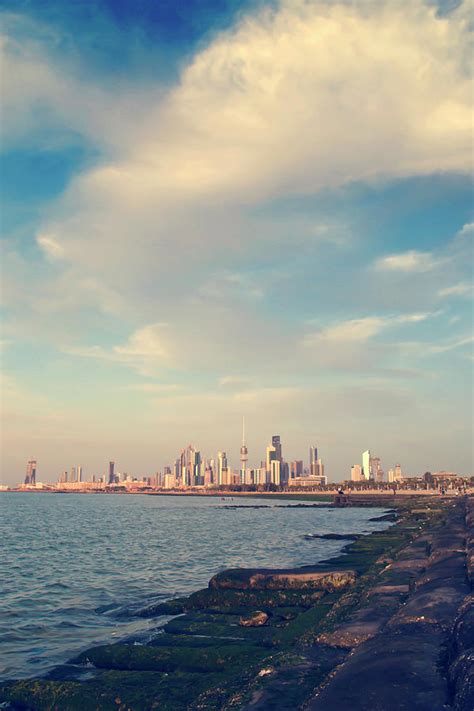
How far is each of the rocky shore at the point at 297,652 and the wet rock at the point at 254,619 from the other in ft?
0.14

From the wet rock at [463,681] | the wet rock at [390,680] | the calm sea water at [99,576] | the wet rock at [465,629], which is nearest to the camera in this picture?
the wet rock at [463,681]

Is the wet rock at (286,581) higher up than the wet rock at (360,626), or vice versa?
the wet rock at (360,626)

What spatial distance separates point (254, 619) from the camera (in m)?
17.7

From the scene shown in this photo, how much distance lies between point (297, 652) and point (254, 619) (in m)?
5.87

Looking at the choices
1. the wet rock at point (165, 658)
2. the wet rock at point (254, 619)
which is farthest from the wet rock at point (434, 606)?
the wet rock at point (254, 619)

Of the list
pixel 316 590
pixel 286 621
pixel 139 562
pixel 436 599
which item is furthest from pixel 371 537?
pixel 436 599

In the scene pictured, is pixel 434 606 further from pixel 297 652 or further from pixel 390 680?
pixel 390 680

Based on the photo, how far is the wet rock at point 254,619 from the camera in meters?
17.5

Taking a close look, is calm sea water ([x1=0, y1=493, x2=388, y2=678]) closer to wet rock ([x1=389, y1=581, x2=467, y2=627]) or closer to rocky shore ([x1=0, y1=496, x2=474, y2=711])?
rocky shore ([x1=0, y1=496, x2=474, y2=711])

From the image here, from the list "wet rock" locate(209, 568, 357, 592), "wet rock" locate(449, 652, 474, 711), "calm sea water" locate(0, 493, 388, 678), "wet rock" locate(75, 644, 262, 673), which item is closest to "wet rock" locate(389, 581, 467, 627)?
"wet rock" locate(449, 652, 474, 711)

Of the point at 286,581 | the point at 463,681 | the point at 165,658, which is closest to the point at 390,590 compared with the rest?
the point at 286,581

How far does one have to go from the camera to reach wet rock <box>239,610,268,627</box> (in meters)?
17.5

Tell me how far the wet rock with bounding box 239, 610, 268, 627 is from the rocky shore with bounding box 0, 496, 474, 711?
0.14 ft

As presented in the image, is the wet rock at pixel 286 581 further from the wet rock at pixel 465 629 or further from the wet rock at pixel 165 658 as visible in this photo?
the wet rock at pixel 465 629
